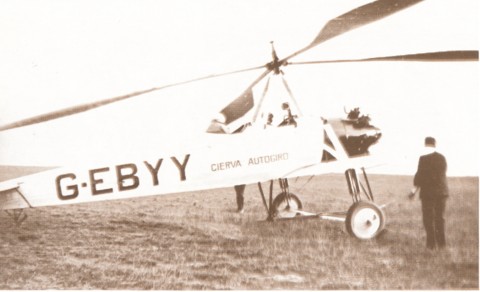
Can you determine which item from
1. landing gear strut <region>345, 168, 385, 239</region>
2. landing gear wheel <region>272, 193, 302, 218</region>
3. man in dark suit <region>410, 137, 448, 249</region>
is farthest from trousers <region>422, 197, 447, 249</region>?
landing gear wheel <region>272, 193, 302, 218</region>

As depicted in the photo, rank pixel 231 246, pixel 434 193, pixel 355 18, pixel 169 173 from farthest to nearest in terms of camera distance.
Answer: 1. pixel 231 246
2. pixel 355 18
3. pixel 434 193
4. pixel 169 173

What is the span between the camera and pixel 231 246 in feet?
13.4

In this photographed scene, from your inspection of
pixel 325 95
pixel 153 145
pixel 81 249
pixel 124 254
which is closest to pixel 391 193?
pixel 325 95

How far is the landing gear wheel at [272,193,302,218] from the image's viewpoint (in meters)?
4.14

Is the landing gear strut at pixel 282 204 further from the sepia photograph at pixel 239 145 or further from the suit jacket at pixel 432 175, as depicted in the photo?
the suit jacket at pixel 432 175

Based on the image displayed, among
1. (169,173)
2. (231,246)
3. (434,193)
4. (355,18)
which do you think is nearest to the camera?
(169,173)

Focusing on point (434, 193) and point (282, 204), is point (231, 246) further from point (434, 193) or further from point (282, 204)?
point (434, 193)

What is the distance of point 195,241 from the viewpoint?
414 centimetres

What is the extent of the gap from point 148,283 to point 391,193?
2153mm

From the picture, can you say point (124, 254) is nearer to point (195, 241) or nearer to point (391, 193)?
point (195, 241)

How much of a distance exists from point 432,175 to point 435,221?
37 centimetres

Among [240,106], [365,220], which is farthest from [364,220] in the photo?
[240,106]

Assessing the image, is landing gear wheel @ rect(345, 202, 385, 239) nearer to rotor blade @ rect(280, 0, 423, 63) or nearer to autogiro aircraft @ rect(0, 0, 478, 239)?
autogiro aircraft @ rect(0, 0, 478, 239)

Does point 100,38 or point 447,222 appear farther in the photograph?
point 100,38
